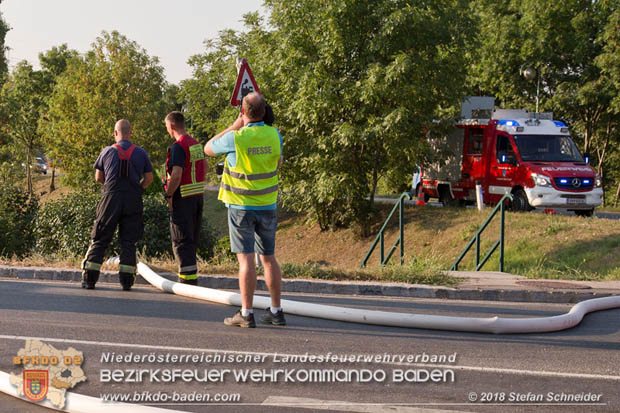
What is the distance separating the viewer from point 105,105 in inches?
1454

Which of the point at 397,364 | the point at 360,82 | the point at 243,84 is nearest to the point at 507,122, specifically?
the point at 360,82

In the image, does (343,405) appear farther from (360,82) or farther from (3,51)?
(3,51)

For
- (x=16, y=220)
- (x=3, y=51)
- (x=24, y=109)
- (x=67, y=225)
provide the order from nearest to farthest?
(x=67, y=225) < (x=16, y=220) < (x=24, y=109) < (x=3, y=51)

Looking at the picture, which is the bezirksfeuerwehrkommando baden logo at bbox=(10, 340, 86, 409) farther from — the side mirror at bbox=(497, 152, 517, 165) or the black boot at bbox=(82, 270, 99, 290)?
the side mirror at bbox=(497, 152, 517, 165)

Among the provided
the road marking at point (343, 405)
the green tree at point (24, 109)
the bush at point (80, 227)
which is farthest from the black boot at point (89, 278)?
the green tree at point (24, 109)

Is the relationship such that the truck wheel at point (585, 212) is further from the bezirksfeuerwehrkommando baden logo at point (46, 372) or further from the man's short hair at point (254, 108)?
the bezirksfeuerwehrkommando baden logo at point (46, 372)

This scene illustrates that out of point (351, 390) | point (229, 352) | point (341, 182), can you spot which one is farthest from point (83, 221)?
point (341, 182)

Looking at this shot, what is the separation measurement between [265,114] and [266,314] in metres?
1.85

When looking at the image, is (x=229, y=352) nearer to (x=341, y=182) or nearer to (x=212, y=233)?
(x=212, y=233)

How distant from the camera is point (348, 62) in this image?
21.8 m

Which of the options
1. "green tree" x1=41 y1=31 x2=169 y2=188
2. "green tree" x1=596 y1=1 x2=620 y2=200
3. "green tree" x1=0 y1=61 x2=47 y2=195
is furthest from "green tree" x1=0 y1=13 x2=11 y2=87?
"green tree" x1=596 y1=1 x2=620 y2=200

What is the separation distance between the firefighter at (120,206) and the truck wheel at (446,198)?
17.6m

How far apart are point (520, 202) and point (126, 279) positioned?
599 inches

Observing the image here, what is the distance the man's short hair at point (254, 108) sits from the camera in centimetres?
634
